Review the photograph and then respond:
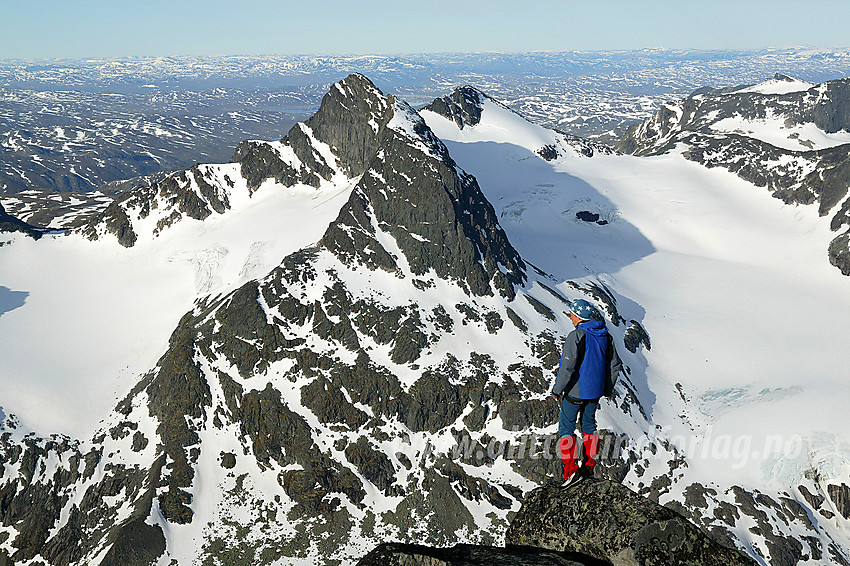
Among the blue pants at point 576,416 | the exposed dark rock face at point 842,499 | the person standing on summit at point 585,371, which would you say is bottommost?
the exposed dark rock face at point 842,499

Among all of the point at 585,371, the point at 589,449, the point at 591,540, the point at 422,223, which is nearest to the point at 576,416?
the point at 589,449

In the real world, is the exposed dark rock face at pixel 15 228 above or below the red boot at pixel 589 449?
below

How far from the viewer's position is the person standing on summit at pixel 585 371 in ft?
47.4

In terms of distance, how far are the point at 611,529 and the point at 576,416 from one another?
132 inches

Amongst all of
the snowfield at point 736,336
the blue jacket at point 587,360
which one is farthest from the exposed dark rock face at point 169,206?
the blue jacket at point 587,360

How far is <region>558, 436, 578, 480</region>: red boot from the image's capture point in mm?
15672

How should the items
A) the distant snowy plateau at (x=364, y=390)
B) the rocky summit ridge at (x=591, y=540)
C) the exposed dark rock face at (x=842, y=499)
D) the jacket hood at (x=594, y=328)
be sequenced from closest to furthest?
1. the rocky summit ridge at (x=591, y=540)
2. the jacket hood at (x=594, y=328)
3. the distant snowy plateau at (x=364, y=390)
4. the exposed dark rock face at (x=842, y=499)

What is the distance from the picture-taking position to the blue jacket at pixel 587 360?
14430mm

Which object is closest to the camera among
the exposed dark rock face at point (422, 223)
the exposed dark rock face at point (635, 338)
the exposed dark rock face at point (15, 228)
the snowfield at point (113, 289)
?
the snowfield at point (113, 289)

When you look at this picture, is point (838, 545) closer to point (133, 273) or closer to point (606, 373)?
point (606, 373)

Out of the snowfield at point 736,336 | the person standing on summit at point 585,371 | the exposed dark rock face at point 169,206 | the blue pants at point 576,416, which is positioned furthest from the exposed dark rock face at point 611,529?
the exposed dark rock face at point 169,206

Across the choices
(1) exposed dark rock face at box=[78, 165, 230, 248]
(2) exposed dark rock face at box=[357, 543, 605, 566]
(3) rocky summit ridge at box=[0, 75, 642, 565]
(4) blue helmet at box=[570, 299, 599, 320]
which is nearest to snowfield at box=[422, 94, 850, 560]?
(3) rocky summit ridge at box=[0, 75, 642, 565]

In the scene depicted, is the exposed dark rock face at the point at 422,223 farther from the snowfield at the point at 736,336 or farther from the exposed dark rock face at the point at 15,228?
the exposed dark rock face at the point at 15,228

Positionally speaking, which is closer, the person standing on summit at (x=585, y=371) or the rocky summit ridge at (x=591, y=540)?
the rocky summit ridge at (x=591, y=540)
